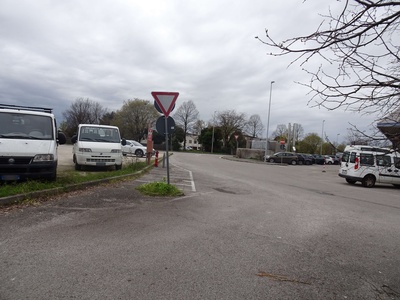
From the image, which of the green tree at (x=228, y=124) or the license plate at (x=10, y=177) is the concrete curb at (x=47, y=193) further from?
the green tree at (x=228, y=124)

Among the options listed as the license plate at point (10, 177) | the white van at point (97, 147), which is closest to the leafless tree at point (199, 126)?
the white van at point (97, 147)

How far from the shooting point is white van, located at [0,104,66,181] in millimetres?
7141

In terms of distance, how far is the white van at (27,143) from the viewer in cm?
714

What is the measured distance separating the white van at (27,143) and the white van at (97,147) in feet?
9.18

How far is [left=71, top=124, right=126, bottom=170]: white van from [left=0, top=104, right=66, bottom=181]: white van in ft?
9.18

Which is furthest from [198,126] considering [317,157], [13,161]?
[13,161]

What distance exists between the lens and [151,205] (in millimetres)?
6883

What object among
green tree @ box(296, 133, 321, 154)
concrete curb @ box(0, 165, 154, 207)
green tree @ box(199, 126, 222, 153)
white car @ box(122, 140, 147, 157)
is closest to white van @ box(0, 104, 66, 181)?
concrete curb @ box(0, 165, 154, 207)

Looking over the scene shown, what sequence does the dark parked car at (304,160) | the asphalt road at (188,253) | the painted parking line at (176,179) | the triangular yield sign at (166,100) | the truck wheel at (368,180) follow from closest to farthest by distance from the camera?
the asphalt road at (188,253) < the triangular yield sign at (166,100) < the painted parking line at (176,179) < the truck wheel at (368,180) < the dark parked car at (304,160)

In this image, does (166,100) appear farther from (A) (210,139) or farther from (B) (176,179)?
(A) (210,139)

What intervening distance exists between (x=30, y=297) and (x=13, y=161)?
5.37 m

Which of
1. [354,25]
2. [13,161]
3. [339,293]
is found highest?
[354,25]

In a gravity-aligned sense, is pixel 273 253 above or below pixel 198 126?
below

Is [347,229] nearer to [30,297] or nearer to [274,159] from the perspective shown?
[30,297]
